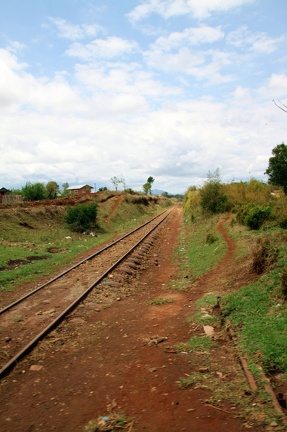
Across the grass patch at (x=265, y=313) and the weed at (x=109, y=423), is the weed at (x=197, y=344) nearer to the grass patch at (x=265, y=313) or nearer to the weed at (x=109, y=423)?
the grass patch at (x=265, y=313)

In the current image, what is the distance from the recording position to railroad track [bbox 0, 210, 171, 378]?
6.91m

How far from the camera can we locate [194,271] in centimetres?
1268

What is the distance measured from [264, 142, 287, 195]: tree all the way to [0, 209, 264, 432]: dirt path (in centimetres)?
5141

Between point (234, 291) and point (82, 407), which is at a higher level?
point (234, 291)

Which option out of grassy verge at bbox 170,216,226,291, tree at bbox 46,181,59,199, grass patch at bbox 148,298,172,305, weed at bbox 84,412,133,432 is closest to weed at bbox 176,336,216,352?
weed at bbox 84,412,133,432

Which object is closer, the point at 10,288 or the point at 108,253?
the point at 10,288

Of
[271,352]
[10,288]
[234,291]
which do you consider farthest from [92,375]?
[10,288]

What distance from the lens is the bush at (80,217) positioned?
27672 mm

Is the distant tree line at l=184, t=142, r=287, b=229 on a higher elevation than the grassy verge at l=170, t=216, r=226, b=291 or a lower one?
higher

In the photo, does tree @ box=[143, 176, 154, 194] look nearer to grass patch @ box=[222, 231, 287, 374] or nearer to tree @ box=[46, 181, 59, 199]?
tree @ box=[46, 181, 59, 199]

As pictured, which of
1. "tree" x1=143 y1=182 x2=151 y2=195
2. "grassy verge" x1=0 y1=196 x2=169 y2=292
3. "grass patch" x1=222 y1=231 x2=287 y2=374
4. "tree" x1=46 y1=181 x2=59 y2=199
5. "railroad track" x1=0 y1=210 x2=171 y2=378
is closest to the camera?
"grass patch" x1=222 y1=231 x2=287 y2=374

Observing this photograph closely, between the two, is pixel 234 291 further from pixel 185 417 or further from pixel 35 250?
pixel 35 250

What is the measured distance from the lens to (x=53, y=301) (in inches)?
380

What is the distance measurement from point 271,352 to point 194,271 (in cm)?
718
